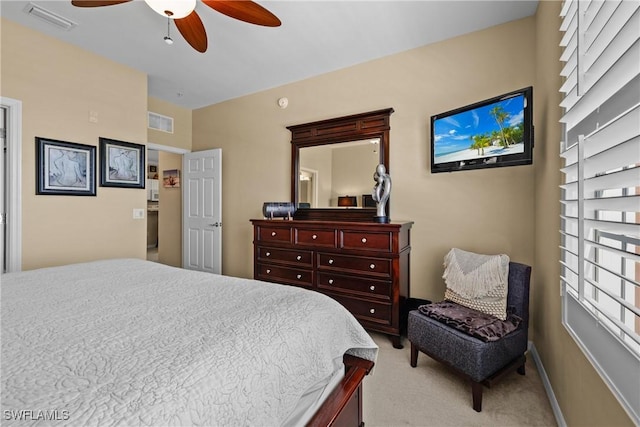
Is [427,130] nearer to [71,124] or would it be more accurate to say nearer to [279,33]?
[279,33]

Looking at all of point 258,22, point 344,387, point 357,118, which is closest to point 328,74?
point 357,118

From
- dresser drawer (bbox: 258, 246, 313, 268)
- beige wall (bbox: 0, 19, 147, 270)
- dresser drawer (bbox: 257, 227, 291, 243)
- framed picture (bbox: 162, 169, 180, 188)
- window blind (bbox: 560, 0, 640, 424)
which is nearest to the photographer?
window blind (bbox: 560, 0, 640, 424)

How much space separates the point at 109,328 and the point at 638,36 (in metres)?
1.74

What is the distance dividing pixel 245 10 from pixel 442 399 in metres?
2.77

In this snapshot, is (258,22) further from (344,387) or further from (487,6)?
(344,387)

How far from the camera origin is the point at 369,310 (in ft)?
8.53

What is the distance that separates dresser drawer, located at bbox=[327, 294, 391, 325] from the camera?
253 cm

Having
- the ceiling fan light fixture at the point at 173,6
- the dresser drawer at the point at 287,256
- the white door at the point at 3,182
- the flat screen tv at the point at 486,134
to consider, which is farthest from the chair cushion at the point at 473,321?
the white door at the point at 3,182

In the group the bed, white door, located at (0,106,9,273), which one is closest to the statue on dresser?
the bed

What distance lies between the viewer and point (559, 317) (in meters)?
1.65

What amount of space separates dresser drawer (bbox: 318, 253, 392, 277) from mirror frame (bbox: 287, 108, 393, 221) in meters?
0.62

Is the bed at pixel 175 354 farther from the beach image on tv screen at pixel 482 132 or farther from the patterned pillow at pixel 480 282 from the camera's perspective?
the beach image on tv screen at pixel 482 132

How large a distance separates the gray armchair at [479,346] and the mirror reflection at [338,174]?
4.75 feet

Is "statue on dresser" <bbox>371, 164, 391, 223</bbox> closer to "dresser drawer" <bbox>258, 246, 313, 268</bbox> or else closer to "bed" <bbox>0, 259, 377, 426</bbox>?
"dresser drawer" <bbox>258, 246, 313, 268</bbox>
